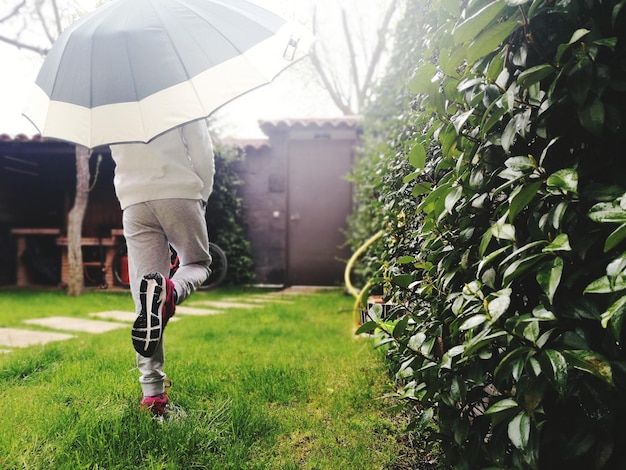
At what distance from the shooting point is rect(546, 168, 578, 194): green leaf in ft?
2.22

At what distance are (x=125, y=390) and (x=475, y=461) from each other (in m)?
1.55

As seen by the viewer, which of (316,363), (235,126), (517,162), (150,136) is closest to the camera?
(517,162)

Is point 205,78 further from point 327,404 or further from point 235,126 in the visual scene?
point 235,126

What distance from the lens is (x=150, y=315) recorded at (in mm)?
1473

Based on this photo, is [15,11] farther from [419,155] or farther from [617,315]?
[617,315]

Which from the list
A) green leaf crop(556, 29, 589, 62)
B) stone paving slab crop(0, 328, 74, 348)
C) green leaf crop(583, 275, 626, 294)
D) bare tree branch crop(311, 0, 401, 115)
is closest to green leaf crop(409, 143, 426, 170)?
green leaf crop(556, 29, 589, 62)

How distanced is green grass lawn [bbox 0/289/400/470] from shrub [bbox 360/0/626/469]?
72cm

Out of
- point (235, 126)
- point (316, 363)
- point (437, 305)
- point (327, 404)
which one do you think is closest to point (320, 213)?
point (235, 126)

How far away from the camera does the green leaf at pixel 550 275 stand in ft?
2.19

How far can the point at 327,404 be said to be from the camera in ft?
6.19

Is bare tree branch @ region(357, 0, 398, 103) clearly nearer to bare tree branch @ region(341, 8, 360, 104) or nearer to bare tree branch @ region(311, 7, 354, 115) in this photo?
bare tree branch @ region(341, 8, 360, 104)

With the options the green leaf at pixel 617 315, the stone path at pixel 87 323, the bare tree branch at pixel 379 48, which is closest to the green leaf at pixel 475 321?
the green leaf at pixel 617 315

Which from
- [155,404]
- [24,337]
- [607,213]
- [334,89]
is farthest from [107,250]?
[334,89]

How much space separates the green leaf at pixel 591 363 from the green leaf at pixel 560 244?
0.16 metres
